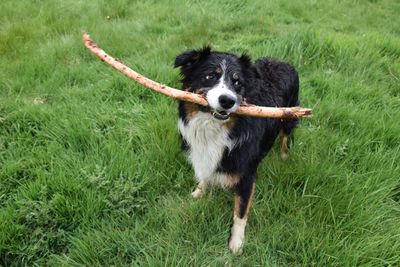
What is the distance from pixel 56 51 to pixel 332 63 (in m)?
3.55

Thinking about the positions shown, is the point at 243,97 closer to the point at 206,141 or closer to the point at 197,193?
the point at 206,141

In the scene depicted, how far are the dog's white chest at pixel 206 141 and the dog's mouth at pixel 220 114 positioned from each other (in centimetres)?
8

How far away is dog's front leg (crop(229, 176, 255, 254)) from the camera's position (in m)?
2.77

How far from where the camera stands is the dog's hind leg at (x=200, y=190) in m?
3.10

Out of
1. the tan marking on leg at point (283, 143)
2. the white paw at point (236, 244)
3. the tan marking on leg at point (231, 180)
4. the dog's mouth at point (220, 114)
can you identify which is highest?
the dog's mouth at point (220, 114)

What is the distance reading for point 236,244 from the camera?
8.96 ft

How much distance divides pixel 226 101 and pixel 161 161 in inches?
45.4

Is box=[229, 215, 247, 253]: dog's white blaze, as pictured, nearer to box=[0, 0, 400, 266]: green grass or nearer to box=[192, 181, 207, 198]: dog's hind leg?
box=[0, 0, 400, 266]: green grass

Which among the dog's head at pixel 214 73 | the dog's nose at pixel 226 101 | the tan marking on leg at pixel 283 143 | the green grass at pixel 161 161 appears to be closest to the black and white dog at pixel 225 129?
the dog's head at pixel 214 73

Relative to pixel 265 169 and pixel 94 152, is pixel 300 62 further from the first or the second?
pixel 94 152

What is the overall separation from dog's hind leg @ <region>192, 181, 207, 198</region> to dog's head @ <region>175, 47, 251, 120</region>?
787 millimetres

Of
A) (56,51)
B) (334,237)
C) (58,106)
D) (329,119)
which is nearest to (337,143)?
(329,119)

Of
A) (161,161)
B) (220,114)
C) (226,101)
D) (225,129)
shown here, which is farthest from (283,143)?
(226,101)

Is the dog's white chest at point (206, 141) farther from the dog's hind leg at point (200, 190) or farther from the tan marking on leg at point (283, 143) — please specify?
the tan marking on leg at point (283, 143)
